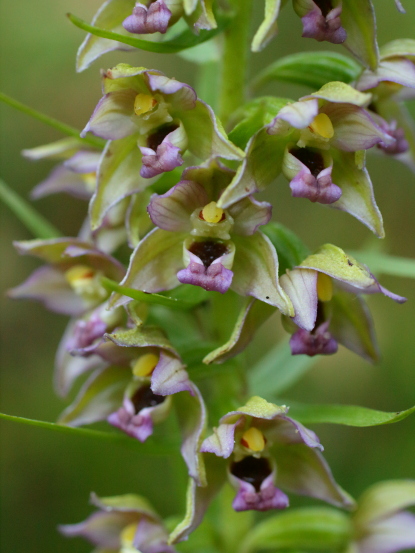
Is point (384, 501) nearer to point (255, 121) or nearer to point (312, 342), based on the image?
point (312, 342)

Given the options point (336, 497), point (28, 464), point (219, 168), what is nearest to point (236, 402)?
point (336, 497)

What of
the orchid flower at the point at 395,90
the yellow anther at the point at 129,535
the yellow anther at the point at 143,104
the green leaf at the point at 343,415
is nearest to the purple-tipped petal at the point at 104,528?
the yellow anther at the point at 129,535

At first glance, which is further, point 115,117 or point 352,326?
point 352,326

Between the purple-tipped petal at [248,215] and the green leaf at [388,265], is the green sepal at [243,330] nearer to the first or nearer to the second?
the purple-tipped petal at [248,215]

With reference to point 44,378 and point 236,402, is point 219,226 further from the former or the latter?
point 44,378

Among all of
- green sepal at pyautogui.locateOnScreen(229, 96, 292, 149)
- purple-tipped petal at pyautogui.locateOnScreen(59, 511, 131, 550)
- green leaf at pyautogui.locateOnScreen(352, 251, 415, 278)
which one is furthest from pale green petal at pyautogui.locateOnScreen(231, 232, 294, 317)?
purple-tipped petal at pyautogui.locateOnScreen(59, 511, 131, 550)

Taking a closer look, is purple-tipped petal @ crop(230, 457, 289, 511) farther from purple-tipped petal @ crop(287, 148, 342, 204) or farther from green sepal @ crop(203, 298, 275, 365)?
purple-tipped petal @ crop(287, 148, 342, 204)

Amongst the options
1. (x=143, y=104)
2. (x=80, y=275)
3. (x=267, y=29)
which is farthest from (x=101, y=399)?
(x=267, y=29)
